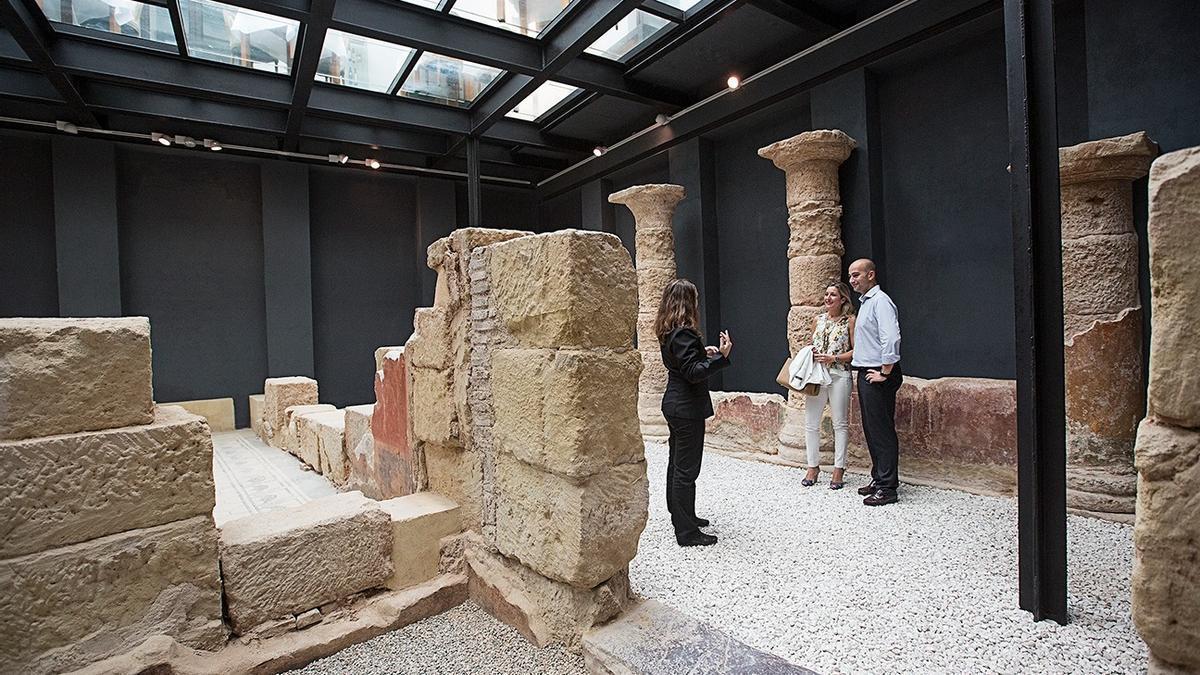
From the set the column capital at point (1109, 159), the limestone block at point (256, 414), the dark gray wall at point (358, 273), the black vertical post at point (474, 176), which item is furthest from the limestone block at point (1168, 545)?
the dark gray wall at point (358, 273)

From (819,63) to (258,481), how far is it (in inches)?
299

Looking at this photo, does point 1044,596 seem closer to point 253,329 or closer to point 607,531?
point 607,531

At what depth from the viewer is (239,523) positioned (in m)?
2.71

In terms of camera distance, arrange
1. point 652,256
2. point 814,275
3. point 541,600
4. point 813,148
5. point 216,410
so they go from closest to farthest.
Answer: point 541,600
point 813,148
point 814,275
point 652,256
point 216,410

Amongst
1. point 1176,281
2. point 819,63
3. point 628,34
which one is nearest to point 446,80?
point 628,34

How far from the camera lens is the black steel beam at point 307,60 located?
5.20 meters

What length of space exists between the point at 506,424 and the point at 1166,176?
2451 mm

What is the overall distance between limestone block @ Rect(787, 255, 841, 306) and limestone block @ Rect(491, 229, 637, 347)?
387 centimetres

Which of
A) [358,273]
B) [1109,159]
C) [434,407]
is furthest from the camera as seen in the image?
[358,273]

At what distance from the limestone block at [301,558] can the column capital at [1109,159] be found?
4948 mm

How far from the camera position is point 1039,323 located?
249cm

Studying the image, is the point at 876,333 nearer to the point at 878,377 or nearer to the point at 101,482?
the point at 878,377

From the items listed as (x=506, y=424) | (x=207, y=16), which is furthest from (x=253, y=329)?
(x=506, y=424)

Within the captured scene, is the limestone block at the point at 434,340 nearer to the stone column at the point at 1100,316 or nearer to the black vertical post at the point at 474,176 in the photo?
the stone column at the point at 1100,316
